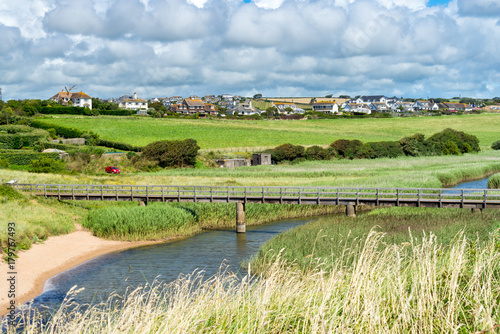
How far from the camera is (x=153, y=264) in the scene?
81.9 ft

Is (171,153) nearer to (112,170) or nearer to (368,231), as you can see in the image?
(112,170)

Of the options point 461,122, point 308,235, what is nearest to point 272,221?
point 308,235

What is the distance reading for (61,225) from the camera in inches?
1252

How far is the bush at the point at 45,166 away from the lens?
2235 inches

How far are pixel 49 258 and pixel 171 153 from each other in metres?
42.9

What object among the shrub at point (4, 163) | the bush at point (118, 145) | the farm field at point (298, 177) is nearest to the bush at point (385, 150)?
the farm field at point (298, 177)

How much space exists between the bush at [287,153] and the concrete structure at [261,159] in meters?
2.01

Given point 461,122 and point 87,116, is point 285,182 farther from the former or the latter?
point 461,122

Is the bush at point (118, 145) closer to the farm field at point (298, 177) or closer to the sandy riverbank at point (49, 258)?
the farm field at point (298, 177)

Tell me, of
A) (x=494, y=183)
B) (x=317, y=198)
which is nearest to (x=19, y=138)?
(x=317, y=198)

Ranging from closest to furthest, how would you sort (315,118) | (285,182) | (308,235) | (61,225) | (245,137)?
(308,235) < (61,225) < (285,182) < (245,137) < (315,118)

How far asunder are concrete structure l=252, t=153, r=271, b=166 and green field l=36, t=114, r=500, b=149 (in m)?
14.7

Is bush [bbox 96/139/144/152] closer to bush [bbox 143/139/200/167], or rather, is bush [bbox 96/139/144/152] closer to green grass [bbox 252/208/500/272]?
bush [bbox 143/139/200/167]

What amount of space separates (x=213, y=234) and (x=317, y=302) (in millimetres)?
25250
